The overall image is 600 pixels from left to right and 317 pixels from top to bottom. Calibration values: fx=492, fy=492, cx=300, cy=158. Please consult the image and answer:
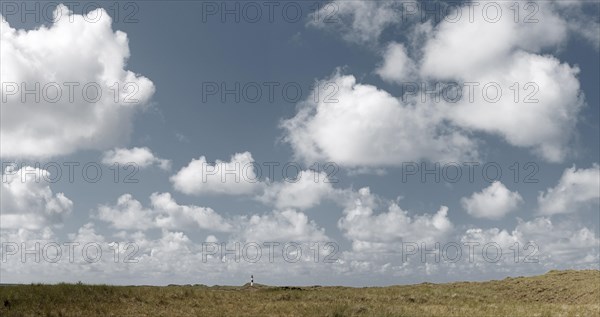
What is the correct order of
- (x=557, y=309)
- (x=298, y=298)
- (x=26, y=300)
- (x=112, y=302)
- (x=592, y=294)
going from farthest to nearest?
1. (x=592, y=294)
2. (x=298, y=298)
3. (x=557, y=309)
4. (x=112, y=302)
5. (x=26, y=300)

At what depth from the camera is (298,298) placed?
1590 inches

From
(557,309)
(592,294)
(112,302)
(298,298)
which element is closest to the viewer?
(112,302)

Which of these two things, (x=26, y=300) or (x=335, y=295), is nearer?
(x=26, y=300)

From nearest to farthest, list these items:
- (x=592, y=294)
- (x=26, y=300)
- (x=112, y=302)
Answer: (x=26, y=300)
(x=112, y=302)
(x=592, y=294)

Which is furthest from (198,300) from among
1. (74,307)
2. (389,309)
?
(389,309)

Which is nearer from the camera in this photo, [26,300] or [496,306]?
[26,300]

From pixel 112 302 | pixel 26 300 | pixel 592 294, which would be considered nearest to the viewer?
pixel 26 300

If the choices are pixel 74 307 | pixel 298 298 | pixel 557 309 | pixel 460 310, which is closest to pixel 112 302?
pixel 74 307

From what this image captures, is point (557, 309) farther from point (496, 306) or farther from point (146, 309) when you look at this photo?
point (146, 309)

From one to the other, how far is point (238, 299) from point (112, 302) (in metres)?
9.04

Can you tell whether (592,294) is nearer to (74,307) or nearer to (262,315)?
(262,315)

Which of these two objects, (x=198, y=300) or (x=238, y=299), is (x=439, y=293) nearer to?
(x=238, y=299)

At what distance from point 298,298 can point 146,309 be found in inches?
520

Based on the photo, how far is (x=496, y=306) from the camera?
3709cm
